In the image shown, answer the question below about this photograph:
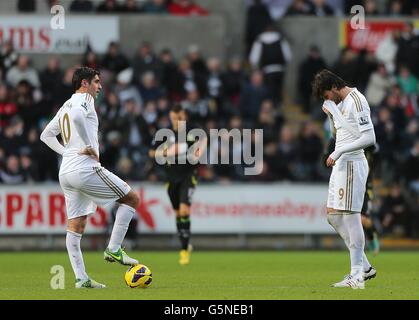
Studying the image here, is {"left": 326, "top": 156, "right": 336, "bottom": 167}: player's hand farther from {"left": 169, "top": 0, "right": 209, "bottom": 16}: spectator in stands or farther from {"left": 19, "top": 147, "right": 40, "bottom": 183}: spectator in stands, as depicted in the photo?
{"left": 169, "top": 0, "right": 209, "bottom": 16}: spectator in stands

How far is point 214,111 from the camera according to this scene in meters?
27.1

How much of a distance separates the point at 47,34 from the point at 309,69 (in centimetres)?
658

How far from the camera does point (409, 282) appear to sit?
582 inches

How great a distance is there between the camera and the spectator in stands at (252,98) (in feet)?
90.9

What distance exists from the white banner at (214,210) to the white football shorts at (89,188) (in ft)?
38.8

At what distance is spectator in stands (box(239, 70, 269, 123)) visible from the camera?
90.9 feet


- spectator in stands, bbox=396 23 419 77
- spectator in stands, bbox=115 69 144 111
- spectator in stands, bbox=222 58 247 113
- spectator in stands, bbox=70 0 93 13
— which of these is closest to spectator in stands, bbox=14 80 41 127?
spectator in stands, bbox=115 69 144 111

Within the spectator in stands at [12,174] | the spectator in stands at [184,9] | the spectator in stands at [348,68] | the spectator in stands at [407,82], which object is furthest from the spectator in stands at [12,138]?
the spectator in stands at [407,82]

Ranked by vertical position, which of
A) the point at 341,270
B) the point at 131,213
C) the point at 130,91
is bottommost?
the point at 341,270

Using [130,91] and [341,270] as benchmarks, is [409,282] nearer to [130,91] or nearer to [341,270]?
[341,270]

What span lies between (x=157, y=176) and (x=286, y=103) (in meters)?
5.71

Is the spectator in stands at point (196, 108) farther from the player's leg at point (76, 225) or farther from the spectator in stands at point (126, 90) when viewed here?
the player's leg at point (76, 225)

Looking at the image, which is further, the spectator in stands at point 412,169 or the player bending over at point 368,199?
the spectator in stands at point 412,169
